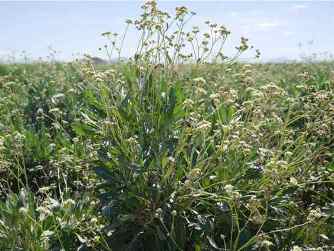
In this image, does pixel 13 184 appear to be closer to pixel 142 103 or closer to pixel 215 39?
pixel 142 103

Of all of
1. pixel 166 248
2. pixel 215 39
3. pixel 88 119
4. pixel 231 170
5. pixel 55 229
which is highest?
pixel 215 39

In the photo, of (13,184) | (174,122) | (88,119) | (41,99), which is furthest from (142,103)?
(41,99)

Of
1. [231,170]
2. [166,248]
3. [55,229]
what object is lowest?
[166,248]

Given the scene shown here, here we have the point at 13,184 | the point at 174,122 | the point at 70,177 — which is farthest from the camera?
the point at 13,184

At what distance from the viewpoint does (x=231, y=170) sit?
124 inches

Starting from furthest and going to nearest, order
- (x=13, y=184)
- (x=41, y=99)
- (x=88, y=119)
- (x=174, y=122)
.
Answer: (x=41, y=99)
(x=13, y=184)
(x=88, y=119)
(x=174, y=122)

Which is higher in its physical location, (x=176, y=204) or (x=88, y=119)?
(x=88, y=119)

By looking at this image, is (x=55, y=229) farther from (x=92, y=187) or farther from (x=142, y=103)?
(x=142, y=103)

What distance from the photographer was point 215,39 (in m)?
3.79

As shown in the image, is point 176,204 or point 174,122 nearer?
point 176,204

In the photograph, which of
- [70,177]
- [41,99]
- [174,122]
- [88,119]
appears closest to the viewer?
[174,122]

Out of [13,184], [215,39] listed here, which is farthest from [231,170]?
[13,184]

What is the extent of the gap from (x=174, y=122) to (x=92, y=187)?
2.46 ft

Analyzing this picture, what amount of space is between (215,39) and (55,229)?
192cm
